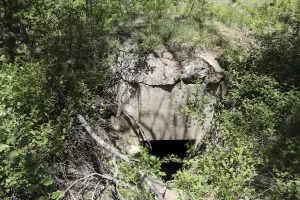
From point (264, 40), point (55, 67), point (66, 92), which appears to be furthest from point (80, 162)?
point (264, 40)

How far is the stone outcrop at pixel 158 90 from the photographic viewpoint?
5703 mm

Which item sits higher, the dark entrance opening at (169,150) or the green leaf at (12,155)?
the green leaf at (12,155)

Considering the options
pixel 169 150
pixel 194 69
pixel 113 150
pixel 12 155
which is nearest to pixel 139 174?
pixel 113 150

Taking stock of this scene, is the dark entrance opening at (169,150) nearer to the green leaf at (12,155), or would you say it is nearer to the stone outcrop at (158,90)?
the stone outcrop at (158,90)

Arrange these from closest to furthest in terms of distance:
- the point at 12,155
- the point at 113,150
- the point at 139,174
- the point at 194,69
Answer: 1. the point at 12,155
2. the point at 139,174
3. the point at 113,150
4. the point at 194,69

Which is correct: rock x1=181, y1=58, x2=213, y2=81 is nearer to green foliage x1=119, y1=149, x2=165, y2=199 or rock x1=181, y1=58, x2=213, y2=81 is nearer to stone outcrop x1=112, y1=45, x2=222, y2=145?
stone outcrop x1=112, y1=45, x2=222, y2=145

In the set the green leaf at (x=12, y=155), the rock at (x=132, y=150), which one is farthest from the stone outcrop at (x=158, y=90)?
the green leaf at (x=12, y=155)

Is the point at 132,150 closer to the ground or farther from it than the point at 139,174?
closer to the ground

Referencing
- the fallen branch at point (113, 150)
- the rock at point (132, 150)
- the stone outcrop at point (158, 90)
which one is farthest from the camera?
the stone outcrop at point (158, 90)

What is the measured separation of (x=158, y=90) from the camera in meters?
5.77

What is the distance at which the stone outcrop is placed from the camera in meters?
5.70

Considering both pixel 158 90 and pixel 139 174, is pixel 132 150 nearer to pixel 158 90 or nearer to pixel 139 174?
pixel 158 90

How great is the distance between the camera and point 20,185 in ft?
11.0

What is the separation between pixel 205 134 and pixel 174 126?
661 mm
